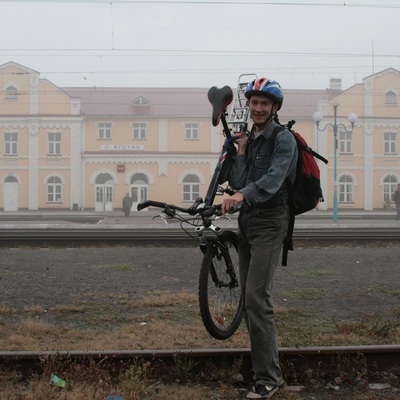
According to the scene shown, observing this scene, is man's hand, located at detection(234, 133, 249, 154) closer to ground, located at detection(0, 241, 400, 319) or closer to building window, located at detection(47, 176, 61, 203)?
ground, located at detection(0, 241, 400, 319)

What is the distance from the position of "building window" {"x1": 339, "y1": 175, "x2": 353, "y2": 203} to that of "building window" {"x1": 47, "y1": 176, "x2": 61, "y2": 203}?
67.0 ft

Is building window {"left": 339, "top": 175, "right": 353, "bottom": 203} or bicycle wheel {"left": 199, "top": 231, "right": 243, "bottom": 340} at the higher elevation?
building window {"left": 339, "top": 175, "right": 353, "bottom": 203}

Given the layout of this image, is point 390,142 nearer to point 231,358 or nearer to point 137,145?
point 137,145

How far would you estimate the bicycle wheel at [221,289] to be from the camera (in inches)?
186

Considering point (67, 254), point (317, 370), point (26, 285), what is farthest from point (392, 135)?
point (317, 370)

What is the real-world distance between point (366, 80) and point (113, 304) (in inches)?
1606

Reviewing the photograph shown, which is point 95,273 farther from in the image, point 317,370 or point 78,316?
point 317,370

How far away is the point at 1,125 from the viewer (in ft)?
146

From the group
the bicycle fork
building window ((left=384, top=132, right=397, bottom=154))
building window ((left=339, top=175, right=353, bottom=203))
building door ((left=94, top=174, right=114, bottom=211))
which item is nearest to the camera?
the bicycle fork

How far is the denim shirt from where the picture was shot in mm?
4117

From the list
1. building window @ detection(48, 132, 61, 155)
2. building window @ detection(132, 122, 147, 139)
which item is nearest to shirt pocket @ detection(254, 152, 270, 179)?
building window @ detection(48, 132, 61, 155)

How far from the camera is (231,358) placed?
184 inches

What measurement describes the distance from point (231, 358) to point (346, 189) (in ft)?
137

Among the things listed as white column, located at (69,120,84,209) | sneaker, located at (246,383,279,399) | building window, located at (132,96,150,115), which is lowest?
sneaker, located at (246,383,279,399)
